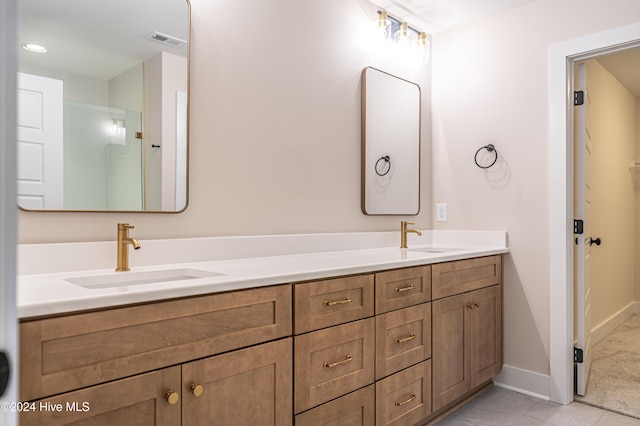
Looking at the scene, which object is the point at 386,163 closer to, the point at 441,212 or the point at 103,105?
the point at 441,212

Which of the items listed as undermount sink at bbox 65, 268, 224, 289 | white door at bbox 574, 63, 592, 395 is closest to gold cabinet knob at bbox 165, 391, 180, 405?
undermount sink at bbox 65, 268, 224, 289

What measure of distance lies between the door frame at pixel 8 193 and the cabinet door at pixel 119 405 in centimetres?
63

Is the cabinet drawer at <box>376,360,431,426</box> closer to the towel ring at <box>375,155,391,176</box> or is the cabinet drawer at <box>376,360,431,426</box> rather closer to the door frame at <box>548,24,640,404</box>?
the door frame at <box>548,24,640,404</box>

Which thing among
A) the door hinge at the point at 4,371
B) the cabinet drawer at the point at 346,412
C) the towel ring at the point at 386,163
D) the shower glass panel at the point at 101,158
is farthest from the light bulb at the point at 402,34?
the door hinge at the point at 4,371

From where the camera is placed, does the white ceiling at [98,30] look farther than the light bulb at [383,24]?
No

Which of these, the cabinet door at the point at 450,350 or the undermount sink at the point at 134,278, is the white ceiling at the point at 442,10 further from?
the undermount sink at the point at 134,278

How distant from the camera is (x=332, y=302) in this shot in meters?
1.57

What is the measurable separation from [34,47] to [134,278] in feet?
2.71

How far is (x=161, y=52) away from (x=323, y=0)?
102cm

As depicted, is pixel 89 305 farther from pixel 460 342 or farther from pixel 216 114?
pixel 460 342

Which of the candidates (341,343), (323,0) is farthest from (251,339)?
(323,0)

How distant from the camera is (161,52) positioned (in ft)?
5.56

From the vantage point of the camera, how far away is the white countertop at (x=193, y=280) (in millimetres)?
995

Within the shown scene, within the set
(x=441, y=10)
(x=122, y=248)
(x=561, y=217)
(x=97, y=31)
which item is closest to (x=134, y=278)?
(x=122, y=248)
